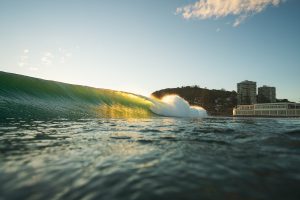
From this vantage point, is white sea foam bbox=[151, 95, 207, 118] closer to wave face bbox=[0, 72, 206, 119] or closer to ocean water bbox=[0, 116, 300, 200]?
wave face bbox=[0, 72, 206, 119]

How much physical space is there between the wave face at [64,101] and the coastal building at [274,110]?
182ft

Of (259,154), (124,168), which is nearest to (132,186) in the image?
(124,168)

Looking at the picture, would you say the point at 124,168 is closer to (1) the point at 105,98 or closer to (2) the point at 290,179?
(2) the point at 290,179

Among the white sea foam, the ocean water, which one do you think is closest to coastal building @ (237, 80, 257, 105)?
the white sea foam

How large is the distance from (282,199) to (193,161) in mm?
1929

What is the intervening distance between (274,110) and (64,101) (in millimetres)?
77234

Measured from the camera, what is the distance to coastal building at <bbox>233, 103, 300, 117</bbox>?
7406cm

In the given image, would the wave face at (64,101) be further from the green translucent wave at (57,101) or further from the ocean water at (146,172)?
the ocean water at (146,172)

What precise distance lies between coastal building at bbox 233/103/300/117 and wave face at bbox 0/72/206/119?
182 ft

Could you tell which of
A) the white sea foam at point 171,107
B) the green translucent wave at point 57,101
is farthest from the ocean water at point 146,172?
the white sea foam at point 171,107

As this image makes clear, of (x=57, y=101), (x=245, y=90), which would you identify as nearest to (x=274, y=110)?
(x=57, y=101)

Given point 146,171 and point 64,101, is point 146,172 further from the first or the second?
point 64,101

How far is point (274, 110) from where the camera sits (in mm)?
79812

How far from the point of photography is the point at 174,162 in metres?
4.52
